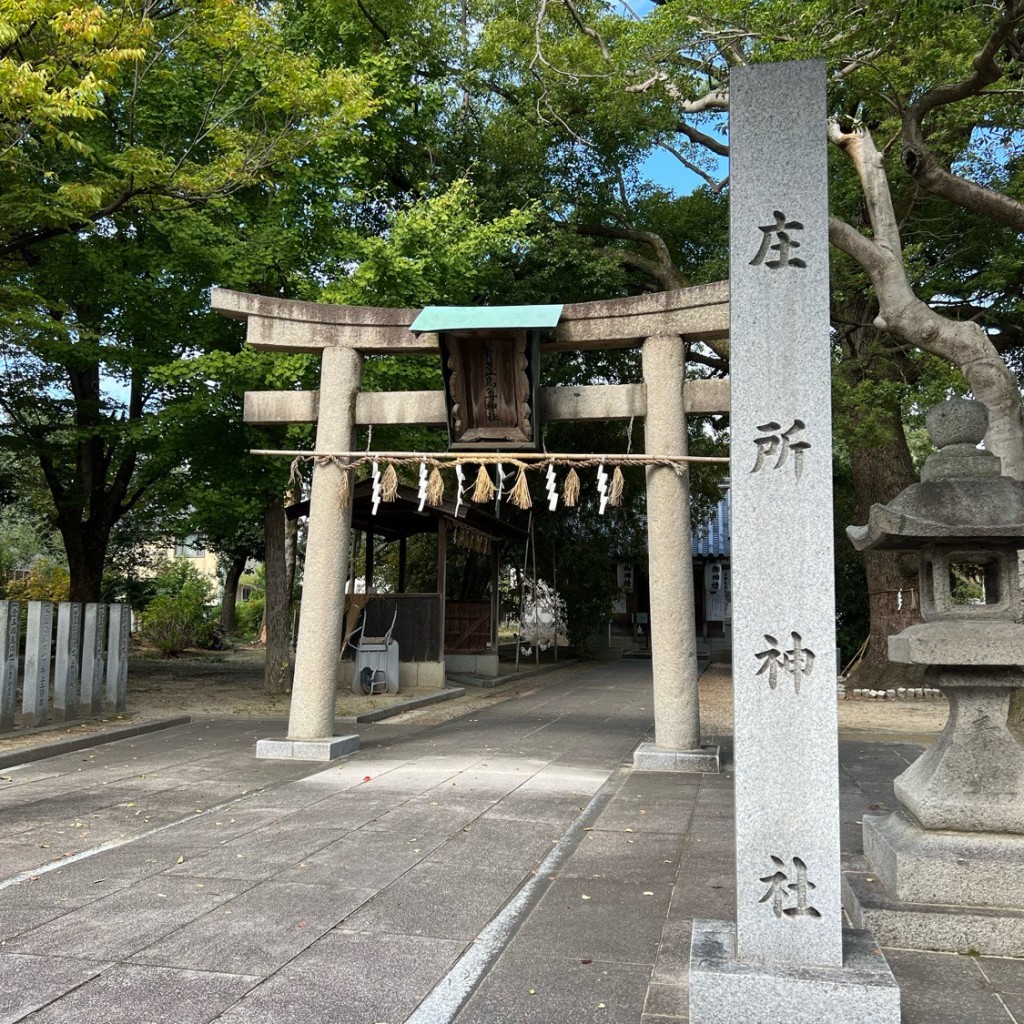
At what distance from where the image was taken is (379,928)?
4355 millimetres

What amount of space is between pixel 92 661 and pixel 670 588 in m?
7.33

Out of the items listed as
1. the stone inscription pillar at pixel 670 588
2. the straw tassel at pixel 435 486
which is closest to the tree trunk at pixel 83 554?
the straw tassel at pixel 435 486

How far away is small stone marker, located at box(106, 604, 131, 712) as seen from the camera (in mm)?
11623

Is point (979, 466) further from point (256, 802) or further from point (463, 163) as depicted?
point (463, 163)

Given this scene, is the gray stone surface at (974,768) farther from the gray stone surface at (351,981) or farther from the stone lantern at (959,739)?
the gray stone surface at (351,981)

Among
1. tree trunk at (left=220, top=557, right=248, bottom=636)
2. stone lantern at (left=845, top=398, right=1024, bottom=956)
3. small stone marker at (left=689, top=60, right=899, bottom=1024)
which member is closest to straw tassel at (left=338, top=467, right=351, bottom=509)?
stone lantern at (left=845, top=398, right=1024, bottom=956)

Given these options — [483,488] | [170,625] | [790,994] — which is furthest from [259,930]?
[170,625]

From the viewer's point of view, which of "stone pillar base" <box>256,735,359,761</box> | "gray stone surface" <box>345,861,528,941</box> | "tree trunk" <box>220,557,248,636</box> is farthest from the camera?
"tree trunk" <box>220,557,248,636</box>

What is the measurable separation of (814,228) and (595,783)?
5760mm

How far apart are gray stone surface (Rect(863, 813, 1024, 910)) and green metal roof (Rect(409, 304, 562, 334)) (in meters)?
5.63

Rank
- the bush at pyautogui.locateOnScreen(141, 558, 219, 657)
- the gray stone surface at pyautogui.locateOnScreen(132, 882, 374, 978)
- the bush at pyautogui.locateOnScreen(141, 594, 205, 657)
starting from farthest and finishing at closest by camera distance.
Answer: the bush at pyautogui.locateOnScreen(141, 558, 219, 657)
the bush at pyautogui.locateOnScreen(141, 594, 205, 657)
the gray stone surface at pyautogui.locateOnScreen(132, 882, 374, 978)

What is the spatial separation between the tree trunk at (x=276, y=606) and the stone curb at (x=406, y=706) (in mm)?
2182

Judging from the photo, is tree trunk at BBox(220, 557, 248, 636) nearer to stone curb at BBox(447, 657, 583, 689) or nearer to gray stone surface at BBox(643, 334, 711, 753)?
stone curb at BBox(447, 657, 583, 689)

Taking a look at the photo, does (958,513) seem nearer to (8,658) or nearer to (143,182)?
(8,658)
